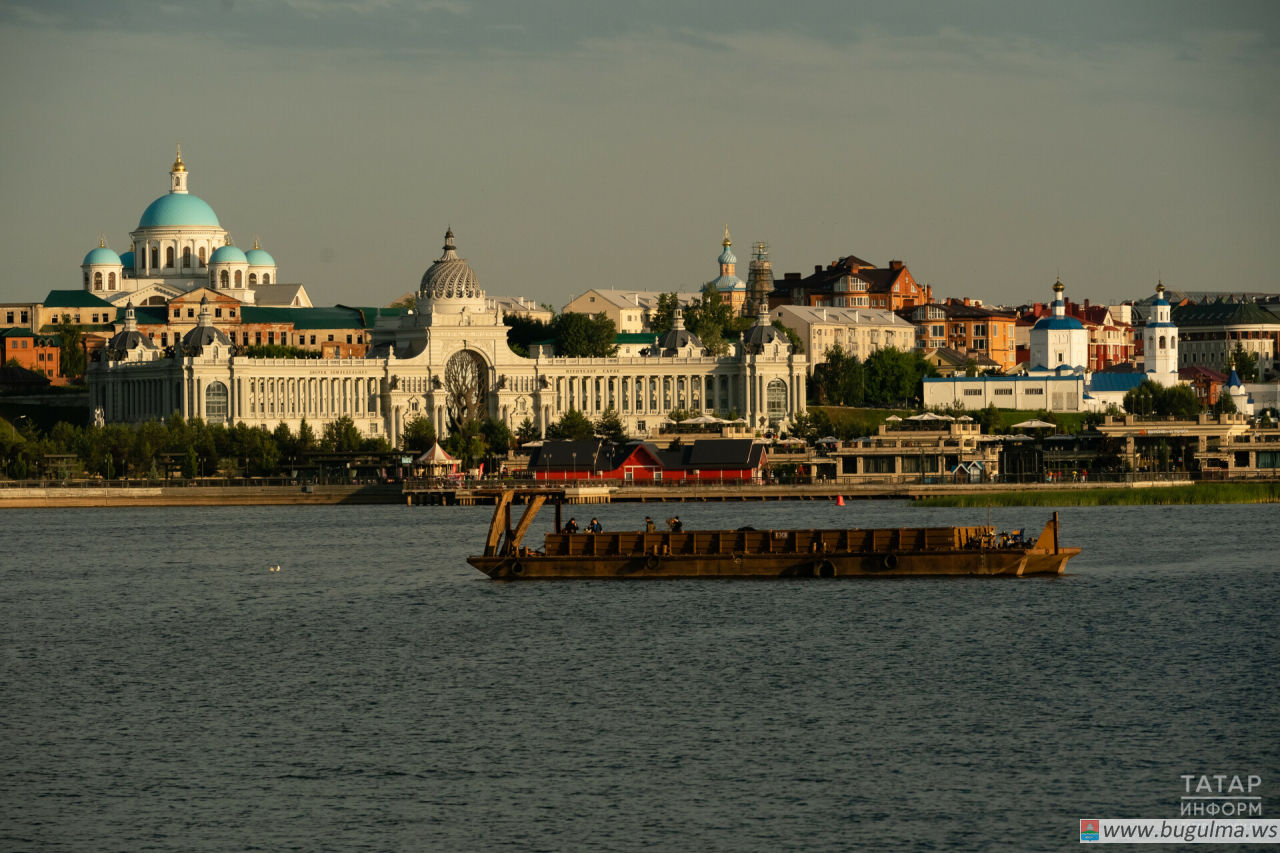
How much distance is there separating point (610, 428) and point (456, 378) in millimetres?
21321

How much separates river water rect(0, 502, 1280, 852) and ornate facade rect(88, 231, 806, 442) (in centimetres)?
10091

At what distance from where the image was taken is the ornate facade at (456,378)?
6978 inches

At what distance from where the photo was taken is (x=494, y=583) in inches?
2844

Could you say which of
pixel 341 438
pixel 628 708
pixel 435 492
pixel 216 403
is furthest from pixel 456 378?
pixel 628 708

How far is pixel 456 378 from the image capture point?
184 meters

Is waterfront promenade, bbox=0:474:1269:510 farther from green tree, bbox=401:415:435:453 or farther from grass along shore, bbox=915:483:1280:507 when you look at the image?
green tree, bbox=401:415:435:453

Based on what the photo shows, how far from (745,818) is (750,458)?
106 meters

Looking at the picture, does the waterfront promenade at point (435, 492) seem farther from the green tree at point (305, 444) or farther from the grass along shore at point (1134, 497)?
the green tree at point (305, 444)

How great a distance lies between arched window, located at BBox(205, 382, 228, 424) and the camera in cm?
17312

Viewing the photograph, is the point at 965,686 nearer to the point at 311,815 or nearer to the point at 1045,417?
the point at 311,815

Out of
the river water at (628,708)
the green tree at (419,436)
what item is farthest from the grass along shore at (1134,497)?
the green tree at (419,436)

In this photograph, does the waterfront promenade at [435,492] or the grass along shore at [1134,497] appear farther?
the waterfront promenade at [435,492]

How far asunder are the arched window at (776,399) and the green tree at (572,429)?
2161 centimetres

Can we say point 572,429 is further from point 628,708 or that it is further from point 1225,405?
point 628,708
